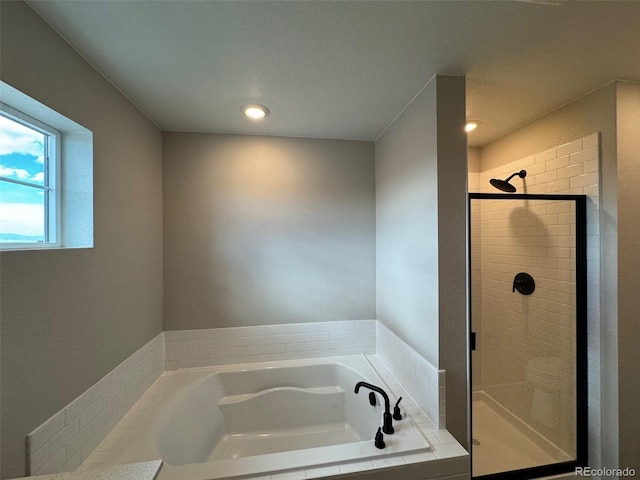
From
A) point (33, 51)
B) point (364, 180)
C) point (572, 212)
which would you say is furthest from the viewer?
point (364, 180)

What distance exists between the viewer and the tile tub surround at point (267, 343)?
80.4 inches

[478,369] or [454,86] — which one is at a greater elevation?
[454,86]

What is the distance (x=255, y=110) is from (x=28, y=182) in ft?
3.85

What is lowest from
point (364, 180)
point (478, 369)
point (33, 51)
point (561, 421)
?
point (561, 421)

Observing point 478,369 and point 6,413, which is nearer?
point 6,413

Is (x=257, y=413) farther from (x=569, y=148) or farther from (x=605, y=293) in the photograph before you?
(x=569, y=148)

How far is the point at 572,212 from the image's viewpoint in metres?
1.62

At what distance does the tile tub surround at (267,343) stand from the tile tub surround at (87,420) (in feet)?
0.91

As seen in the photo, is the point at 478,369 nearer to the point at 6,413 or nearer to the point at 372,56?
the point at 372,56

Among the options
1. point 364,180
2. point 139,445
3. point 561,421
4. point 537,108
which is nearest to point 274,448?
point 139,445

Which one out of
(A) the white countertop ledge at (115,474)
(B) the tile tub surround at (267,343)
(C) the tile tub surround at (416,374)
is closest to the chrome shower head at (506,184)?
(C) the tile tub surround at (416,374)

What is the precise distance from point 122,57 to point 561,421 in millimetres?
3261

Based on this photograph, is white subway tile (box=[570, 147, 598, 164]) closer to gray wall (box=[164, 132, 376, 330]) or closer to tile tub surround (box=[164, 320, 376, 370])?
gray wall (box=[164, 132, 376, 330])

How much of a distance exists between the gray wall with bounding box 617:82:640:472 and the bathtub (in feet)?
3.79
